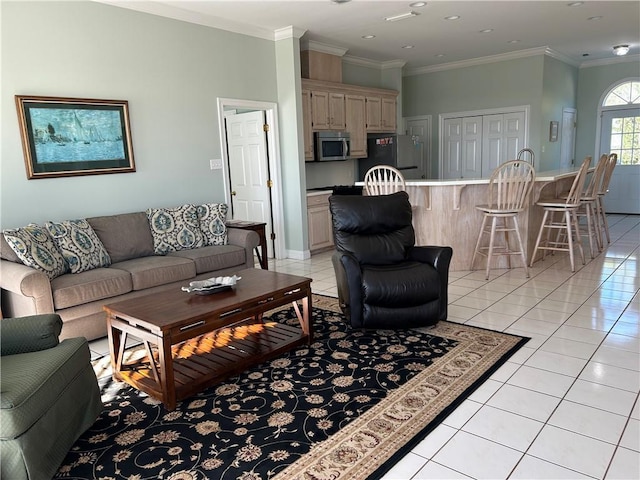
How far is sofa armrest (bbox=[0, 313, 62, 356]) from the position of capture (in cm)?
222

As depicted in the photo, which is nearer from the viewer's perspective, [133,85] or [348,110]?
[133,85]

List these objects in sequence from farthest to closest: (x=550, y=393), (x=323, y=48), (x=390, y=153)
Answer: (x=390, y=153) < (x=323, y=48) < (x=550, y=393)

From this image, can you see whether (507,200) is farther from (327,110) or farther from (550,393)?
(327,110)

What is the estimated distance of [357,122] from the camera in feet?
23.6

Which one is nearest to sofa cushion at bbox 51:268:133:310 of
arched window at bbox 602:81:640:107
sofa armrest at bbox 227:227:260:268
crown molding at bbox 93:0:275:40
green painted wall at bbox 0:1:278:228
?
green painted wall at bbox 0:1:278:228

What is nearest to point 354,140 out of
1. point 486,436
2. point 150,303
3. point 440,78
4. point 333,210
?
point 440,78

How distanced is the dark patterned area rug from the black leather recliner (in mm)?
191

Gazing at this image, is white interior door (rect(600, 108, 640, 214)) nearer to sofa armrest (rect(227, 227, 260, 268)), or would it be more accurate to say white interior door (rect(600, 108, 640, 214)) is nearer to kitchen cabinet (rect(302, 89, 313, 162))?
kitchen cabinet (rect(302, 89, 313, 162))

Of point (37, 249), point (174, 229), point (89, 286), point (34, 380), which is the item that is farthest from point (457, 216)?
point (34, 380)

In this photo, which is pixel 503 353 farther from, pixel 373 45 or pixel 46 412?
pixel 373 45

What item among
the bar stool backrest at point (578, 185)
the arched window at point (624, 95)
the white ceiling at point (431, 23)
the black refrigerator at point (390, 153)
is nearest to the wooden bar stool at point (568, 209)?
the bar stool backrest at point (578, 185)

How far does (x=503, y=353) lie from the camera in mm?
3000

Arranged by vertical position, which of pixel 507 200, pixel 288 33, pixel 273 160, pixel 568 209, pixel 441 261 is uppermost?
pixel 288 33

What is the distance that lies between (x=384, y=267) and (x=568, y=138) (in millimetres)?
7200
